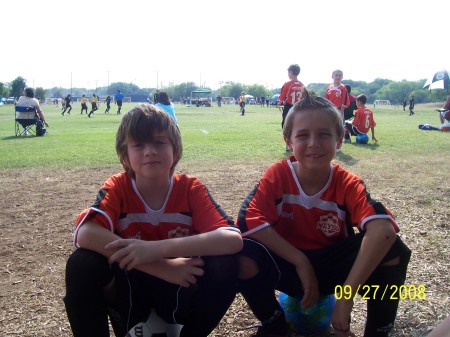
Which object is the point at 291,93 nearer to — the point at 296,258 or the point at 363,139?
the point at 363,139

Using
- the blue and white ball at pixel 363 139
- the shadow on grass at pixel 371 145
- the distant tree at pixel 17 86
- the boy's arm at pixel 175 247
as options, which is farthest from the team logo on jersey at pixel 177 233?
the distant tree at pixel 17 86

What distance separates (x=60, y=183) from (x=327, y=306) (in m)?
4.62

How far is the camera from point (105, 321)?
192 cm

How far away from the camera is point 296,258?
81.7 inches

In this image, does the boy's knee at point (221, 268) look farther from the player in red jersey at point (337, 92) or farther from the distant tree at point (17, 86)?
the distant tree at point (17, 86)

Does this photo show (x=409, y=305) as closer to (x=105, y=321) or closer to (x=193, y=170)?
(x=105, y=321)

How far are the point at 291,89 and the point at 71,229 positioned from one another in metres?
6.78

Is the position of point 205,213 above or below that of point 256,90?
below

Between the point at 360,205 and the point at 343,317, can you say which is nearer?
the point at 343,317

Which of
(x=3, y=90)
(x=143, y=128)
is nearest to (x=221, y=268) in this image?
(x=143, y=128)

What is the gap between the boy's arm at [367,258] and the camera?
1.90m

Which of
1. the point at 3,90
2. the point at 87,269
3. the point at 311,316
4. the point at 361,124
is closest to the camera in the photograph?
the point at 87,269

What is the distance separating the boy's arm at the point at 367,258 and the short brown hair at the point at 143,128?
1048mm

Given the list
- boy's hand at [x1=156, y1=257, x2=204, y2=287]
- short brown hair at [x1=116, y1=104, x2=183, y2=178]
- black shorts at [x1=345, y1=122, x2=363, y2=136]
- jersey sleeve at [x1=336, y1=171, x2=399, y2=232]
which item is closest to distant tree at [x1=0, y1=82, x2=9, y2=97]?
black shorts at [x1=345, y1=122, x2=363, y2=136]
